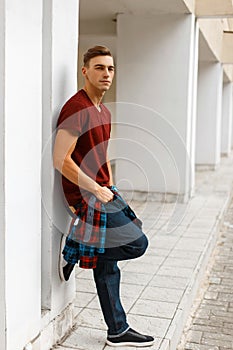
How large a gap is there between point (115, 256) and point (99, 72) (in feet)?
3.29

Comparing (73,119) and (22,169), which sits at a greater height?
(73,119)

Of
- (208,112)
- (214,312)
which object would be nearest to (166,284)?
(214,312)

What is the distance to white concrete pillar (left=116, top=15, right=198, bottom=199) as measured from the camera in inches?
290

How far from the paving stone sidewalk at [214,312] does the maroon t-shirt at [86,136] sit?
1444mm

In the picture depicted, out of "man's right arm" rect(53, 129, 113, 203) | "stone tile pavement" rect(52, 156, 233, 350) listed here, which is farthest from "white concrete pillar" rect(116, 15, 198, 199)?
"man's right arm" rect(53, 129, 113, 203)

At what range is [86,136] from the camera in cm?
266

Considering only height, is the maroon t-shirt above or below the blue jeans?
above

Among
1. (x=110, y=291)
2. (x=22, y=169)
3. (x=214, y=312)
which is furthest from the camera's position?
(x=214, y=312)

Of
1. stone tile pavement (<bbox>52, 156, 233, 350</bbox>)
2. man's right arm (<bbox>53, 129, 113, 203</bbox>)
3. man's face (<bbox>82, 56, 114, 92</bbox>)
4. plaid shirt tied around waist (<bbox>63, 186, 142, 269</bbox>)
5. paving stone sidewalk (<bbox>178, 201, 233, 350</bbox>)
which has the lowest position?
paving stone sidewalk (<bbox>178, 201, 233, 350</bbox>)

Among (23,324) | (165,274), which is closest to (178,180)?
(165,274)

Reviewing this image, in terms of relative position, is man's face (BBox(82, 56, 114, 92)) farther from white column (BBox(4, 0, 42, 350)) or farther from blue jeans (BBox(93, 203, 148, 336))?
blue jeans (BBox(93, 203, 148, 336))

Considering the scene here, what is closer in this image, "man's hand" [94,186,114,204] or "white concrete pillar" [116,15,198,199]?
"man's hand" [94,186,114,204]

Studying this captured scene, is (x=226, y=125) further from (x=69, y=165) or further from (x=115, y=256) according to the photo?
(x=69, y=165)

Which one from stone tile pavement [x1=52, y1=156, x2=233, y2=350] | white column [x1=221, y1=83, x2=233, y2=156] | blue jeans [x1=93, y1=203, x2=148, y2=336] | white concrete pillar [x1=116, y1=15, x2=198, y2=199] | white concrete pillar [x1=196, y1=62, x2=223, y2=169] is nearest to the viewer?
blue jeans [x1=93, y1=203, x2=148, y2=336]
